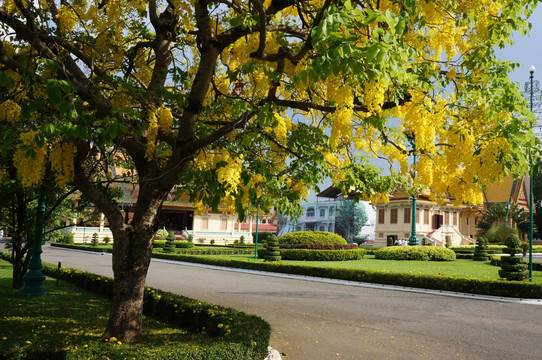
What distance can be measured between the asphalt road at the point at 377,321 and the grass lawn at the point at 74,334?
5.93ft

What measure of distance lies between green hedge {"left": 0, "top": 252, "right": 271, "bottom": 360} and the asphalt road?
718 millimetres

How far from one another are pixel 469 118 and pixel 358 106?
58.2 inches

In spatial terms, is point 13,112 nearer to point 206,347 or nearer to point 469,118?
point 206,347

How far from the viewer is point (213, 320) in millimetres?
7270

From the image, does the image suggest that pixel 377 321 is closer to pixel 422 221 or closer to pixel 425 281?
pixel 425 281

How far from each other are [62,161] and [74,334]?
291 cm

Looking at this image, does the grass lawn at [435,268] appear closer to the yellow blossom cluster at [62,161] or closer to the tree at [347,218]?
the yellow blossom cluster at [62,161]

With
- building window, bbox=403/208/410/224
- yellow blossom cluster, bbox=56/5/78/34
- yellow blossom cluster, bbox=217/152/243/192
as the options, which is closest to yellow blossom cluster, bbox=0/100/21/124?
yellow blossom cluster, bbox=56/5/78/34

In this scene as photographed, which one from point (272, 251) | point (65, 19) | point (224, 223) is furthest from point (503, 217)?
point (65, 19)

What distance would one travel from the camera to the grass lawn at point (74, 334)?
5.09 metres

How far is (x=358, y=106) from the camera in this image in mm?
6266

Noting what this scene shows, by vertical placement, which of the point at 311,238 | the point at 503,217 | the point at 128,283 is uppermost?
the point at 503,217

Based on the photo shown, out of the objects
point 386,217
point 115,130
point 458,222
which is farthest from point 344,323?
point 458,222

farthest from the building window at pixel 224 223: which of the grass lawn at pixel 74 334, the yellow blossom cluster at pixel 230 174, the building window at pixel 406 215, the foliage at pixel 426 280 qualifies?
the yellow blossom cluster at pixel 230 174
